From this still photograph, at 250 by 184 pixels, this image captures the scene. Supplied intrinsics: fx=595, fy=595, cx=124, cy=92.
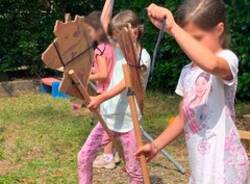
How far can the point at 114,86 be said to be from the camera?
368 cm

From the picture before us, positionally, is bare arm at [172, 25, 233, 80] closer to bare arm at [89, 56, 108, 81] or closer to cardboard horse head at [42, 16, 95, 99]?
cardboard horse head at [42, 16, 95, 99]

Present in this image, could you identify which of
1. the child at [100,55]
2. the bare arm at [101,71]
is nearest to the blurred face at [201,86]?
the child at [100,55]

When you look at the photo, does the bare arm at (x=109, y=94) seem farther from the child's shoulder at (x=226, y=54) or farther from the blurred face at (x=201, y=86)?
the child's shoulder at (x=226, y=54)

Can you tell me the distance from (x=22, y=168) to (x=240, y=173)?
2.80 metres

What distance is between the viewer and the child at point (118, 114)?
355 cm

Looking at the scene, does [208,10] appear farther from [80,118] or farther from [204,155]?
[80,118]

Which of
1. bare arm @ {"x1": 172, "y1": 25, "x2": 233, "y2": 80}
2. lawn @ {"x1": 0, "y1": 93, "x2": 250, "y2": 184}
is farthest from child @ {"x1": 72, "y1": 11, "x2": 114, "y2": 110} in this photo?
bare arm @ {"x1": 172, "y1": 25, "x2": 233, "y2": 80}

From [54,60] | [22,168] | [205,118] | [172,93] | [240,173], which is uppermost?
[54,60]

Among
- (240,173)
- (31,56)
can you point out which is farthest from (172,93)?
(240,173)

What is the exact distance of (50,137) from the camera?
581 centimetres

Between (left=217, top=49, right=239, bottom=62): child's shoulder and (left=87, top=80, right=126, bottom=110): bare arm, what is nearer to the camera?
(left=217, top=49, right=239, bottom=62): child's shoulder

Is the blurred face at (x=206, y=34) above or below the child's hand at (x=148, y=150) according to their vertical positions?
above

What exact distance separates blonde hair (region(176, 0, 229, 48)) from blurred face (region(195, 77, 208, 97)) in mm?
172

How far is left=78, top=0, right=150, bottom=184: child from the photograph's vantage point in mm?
3554
